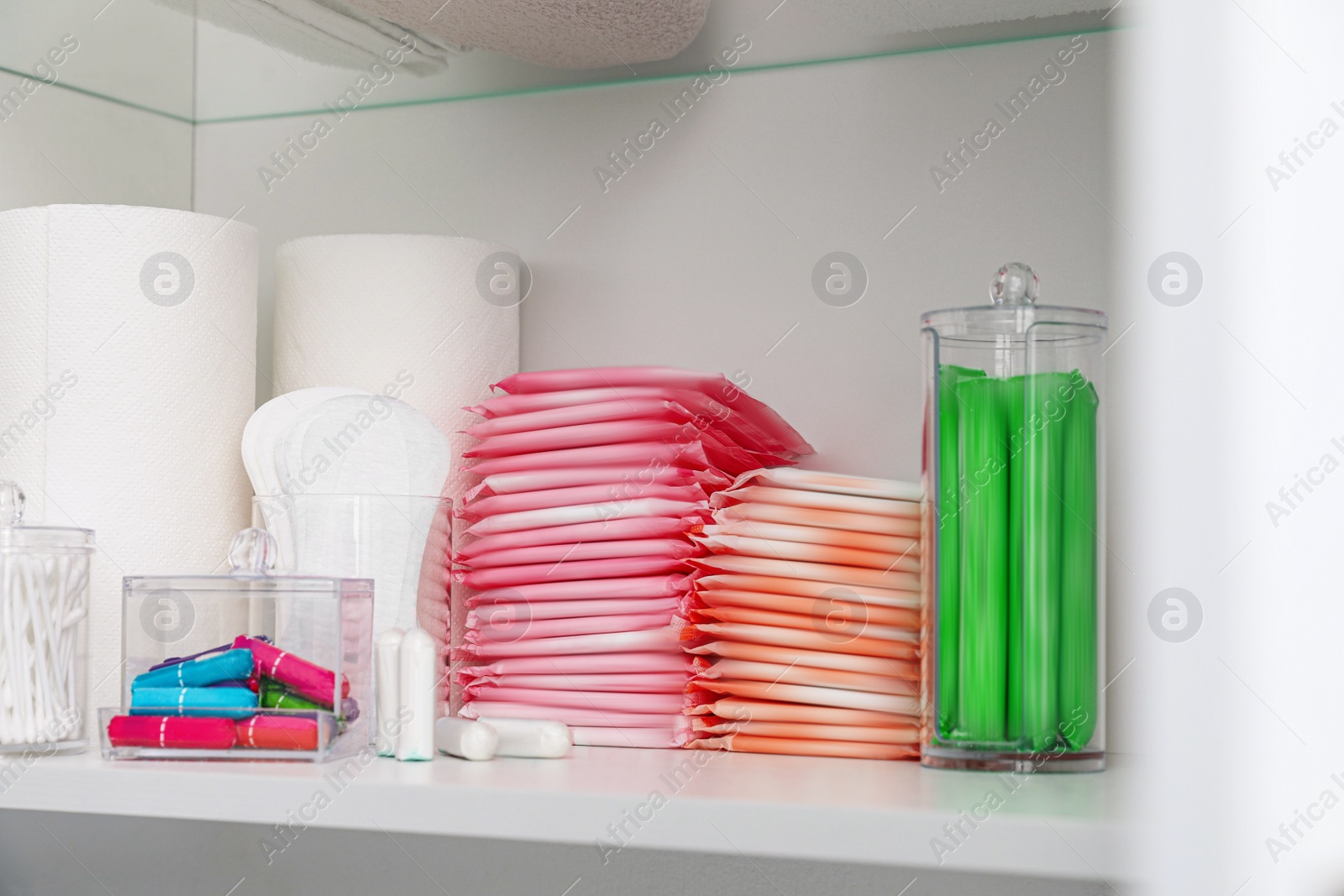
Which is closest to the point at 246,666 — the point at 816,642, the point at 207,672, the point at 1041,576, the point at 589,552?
the point at 207,672

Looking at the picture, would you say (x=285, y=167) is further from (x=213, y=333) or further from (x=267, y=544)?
(x=267, y=544)

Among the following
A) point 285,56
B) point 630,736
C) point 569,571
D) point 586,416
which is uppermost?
point 285,56

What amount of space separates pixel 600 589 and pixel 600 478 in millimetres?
74

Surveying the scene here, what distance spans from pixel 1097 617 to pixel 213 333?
62cm

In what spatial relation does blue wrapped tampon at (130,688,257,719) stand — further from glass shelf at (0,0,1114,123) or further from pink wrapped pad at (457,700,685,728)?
glass shelf at (0,0,1114,123)

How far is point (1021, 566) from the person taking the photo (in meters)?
0.66

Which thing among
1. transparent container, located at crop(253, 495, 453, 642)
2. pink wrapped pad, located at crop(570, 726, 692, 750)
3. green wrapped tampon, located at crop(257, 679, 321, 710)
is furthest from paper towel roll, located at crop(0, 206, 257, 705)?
pink wrapped pad, located at crop(570, 726, 692, 750)

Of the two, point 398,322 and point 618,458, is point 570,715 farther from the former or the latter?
point 398,322

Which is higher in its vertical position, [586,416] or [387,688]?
[586,416]

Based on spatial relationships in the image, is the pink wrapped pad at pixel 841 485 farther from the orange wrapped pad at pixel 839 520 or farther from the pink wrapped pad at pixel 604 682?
the pink wrapped pad at pixel 604 682

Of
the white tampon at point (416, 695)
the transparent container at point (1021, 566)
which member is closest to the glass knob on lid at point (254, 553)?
the white tampon at point (416, 695)

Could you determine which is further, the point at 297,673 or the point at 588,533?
the point at 588,533

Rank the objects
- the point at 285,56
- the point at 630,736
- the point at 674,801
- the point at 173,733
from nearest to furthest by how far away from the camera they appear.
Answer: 1. the point at 674,801
2. the point at 173,733
3. the point at 630,736
4. the point at 285,56

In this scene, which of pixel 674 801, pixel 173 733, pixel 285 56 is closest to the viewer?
pixel 674 801
